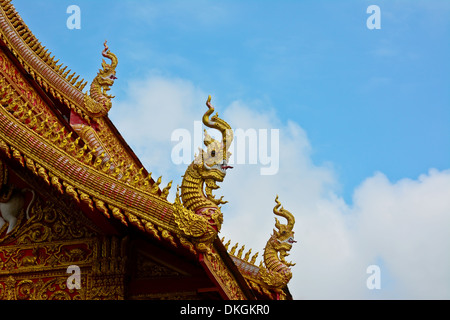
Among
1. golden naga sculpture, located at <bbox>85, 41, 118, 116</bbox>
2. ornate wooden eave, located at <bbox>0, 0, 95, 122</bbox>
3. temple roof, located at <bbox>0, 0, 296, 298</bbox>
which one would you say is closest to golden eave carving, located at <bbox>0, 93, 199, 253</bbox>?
temple roof, located at <bbox>0, 0, 296, 298</bbox>

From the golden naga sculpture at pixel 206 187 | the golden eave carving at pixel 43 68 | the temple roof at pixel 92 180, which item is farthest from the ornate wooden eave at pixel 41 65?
the golden naga sculpture at pixel 206 187

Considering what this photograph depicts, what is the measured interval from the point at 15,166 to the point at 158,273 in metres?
1.90

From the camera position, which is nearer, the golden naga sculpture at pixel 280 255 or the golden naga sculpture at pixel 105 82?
the golden naga sculpture at pixel 280 255

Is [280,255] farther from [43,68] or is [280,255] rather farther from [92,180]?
[43,68]

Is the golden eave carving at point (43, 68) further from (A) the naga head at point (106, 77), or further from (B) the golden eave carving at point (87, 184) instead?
(B) the golden eave carving at point (87, 184)

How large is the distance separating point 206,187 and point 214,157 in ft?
0.98

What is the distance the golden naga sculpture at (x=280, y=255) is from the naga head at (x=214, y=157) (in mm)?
2963

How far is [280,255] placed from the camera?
391 inches

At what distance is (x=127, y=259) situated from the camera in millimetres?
7492

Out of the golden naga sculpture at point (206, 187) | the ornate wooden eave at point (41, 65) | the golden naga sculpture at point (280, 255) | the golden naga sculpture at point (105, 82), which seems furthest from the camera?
the golden naga sculpture at point (105, 82)

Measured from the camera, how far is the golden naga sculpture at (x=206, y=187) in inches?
270
